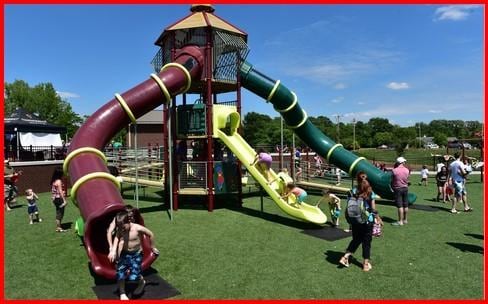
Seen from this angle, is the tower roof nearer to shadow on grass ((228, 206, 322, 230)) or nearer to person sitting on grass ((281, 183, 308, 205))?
person sitting on grass ((281, 183, 308, 205))

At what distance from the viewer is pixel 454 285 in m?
6.54

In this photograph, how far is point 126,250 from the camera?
20.1 feet

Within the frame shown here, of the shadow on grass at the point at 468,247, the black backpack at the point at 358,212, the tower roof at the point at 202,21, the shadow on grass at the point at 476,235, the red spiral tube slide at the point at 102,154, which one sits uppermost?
the tower roof at the point at 202,21

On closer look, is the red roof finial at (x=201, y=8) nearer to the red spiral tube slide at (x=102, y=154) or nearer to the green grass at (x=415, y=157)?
the red spiral tube slide at (x=102, y=154)

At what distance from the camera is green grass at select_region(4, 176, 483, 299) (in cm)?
643

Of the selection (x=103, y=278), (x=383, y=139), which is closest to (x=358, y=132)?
(x=383, y=139)

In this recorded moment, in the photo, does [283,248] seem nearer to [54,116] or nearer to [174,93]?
[174,93]

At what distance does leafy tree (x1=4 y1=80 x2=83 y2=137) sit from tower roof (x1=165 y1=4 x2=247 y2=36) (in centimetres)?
5142

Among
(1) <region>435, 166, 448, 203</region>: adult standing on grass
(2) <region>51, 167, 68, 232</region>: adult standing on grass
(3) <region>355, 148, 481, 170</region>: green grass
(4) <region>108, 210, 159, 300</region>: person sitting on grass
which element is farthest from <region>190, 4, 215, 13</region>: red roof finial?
(3) <region>355, 148, 481, 170</region>: green grass

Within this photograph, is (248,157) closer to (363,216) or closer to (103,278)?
(363,216)

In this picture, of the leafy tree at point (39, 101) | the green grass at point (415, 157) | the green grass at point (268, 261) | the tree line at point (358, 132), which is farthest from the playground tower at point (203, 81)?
the tree line at point (358, 132)

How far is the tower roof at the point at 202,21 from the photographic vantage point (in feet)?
47.3

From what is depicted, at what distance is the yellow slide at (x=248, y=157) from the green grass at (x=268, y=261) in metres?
0.49

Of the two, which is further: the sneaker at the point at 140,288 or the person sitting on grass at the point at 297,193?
the person sitting on grass at the point at 297,193
